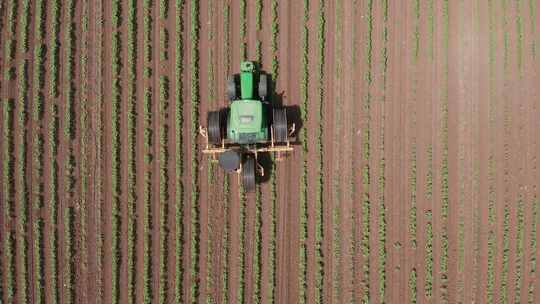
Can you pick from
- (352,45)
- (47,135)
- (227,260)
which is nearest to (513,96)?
(352,45)

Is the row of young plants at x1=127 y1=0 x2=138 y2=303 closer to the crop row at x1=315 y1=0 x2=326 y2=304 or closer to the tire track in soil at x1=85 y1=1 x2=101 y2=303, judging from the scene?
the tire track in soil at x1=85 y1=1 x2=101 y2=303

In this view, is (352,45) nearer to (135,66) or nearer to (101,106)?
(135,66)

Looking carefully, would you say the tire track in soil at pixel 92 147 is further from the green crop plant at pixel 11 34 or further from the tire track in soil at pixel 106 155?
the green crop plant at pixel 11 34

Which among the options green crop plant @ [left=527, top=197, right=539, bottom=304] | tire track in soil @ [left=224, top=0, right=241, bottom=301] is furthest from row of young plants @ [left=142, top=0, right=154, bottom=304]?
green crop plant @ [left=527, top=197, right=539, bottom=304]

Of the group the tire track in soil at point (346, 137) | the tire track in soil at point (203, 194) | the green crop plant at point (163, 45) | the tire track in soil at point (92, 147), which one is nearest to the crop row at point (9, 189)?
the tire track in soil at point (92, 147)

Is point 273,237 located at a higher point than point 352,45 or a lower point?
lower

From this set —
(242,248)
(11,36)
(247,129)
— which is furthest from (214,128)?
(11,36)
